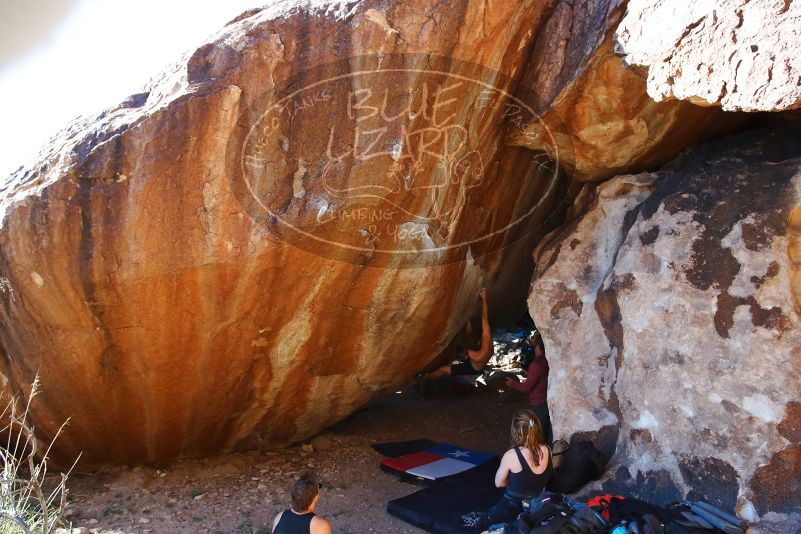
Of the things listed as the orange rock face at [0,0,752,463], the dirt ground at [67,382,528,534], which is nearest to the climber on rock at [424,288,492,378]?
the dirt ground at [67,382,528,534]

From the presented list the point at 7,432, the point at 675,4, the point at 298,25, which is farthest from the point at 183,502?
the point at 675,4

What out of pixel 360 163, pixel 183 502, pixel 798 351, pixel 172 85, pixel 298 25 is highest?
pixel 298 25

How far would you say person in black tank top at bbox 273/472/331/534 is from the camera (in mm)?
2830

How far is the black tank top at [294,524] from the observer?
2822mm

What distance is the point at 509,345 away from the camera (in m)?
8.15

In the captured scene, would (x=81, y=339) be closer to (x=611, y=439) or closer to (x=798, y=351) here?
(x=611, y=439)

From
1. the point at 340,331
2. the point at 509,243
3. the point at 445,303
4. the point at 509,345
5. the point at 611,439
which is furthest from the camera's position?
the point at 509,345

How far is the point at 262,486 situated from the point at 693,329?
9.67ft

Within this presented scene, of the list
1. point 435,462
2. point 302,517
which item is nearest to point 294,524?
point 302,517

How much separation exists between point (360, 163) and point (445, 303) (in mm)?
1459

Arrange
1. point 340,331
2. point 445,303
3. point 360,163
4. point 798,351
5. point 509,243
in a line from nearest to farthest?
point 798,351 < point 360,163 < point 340,331 < point 445,303 < point 509,243

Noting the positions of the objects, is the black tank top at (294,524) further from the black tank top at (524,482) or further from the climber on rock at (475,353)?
the climber on rock at (475,353)

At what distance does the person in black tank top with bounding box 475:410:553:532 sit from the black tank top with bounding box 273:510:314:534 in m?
1.10

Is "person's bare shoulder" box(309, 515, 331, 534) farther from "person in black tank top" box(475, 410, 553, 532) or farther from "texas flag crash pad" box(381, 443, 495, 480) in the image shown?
"texas flag crash pad" box(381, 443, 495, 480)
